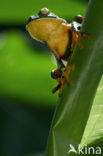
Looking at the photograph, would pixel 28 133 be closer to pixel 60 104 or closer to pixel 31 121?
pixel 31 121

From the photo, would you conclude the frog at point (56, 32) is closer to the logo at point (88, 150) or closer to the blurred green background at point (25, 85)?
the logo at point (88, 150)

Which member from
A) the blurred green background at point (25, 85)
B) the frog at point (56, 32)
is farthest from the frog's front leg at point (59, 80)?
the blurred green background at point (25, 85)

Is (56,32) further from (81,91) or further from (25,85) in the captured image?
(25,85)

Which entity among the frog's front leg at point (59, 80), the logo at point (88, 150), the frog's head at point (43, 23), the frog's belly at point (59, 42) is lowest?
the logo at point (88, 150)

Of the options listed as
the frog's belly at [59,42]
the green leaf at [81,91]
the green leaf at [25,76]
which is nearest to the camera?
the green leaf at [81,91]

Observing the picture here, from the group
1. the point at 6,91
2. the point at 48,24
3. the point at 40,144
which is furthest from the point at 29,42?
the point at 48,24

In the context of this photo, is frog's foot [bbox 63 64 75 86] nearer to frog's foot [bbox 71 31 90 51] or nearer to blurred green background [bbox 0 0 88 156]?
frog's foot [bbox 71 31 90 51]

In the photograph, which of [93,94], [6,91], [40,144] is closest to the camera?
[93,94]
